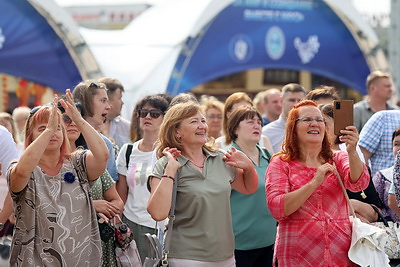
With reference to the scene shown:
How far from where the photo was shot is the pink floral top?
4.84m

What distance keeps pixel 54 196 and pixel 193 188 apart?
83 centimetres

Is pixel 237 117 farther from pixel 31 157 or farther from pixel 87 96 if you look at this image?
pixel 31 157

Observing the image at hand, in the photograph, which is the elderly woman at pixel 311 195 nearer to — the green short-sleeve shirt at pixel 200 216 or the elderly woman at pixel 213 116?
the green short-sleeve shirt at pixel 200 216

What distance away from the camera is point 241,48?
18062 millimetres

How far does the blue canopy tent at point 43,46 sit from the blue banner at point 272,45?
6.98ft

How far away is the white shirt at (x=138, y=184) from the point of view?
20.1 feet

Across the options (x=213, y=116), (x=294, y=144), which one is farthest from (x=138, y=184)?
(x=213, y=116)

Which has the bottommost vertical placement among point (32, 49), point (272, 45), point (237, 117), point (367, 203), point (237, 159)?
point (367, 203)

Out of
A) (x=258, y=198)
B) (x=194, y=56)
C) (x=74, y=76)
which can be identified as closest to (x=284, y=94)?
(x=258, y=198)

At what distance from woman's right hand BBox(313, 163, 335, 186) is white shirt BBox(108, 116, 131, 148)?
3214mm

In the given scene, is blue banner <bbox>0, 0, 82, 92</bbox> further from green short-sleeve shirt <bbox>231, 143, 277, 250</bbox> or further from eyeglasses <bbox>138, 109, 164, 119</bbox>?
green short-sleeve shirt <bbox>231, 143, 277, 250</bbox>

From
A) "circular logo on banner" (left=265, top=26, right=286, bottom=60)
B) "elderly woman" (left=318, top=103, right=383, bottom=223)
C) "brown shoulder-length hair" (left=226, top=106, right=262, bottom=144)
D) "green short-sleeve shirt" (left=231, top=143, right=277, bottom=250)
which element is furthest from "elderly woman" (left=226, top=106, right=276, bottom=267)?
"circular logo on banner" (left=265, top=26, right=286, bottom=60)

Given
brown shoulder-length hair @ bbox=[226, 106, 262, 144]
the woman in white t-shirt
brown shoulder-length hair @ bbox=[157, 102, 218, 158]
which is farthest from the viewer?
brown shoulder-length hair @ bbox=[226, 106, 262, 144]

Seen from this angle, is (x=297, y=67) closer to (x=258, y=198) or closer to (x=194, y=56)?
(x=194, y=56)
